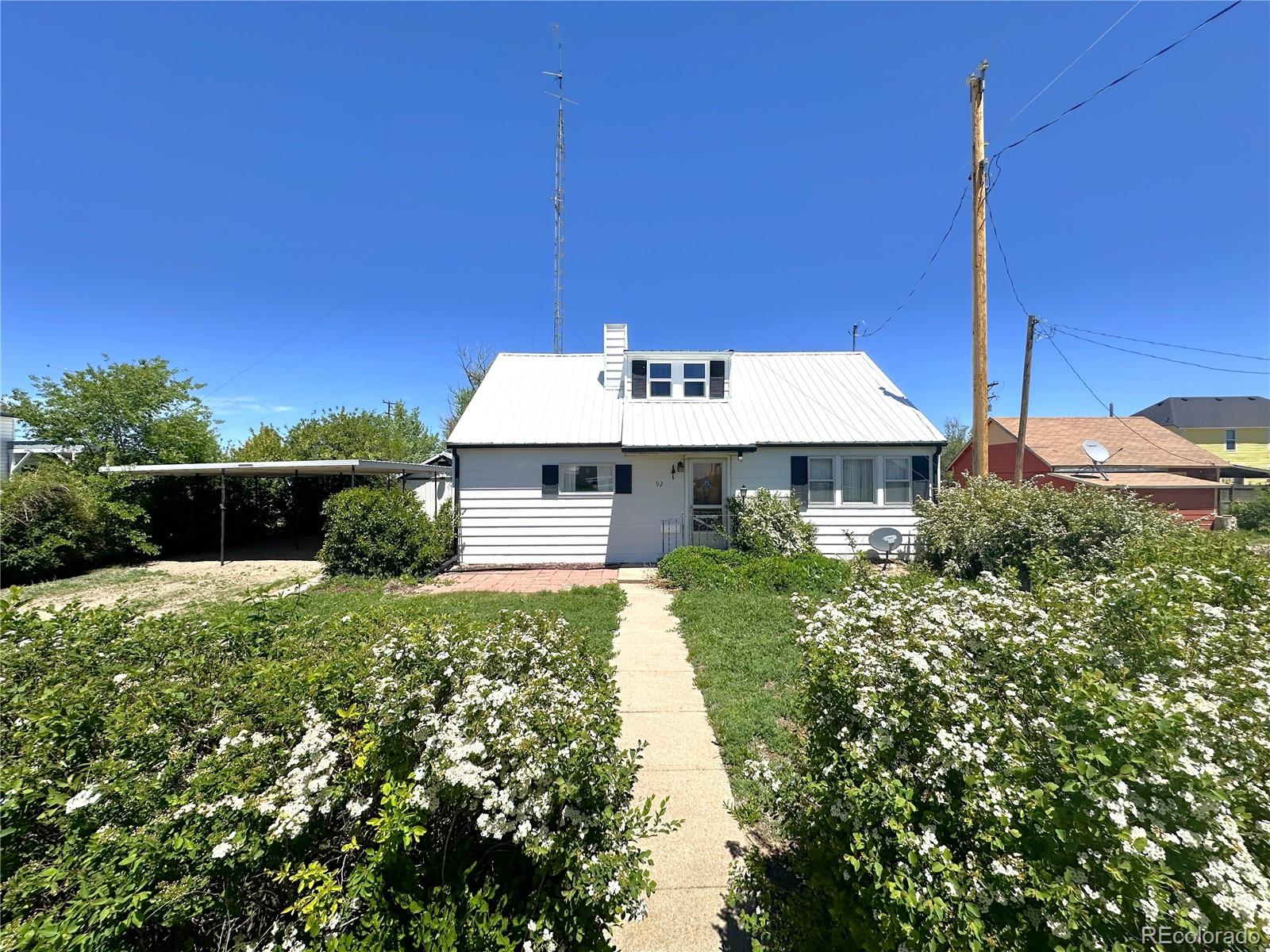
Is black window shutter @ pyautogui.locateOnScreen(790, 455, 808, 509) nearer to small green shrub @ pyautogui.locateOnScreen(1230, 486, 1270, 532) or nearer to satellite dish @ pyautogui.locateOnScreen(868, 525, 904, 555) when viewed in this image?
satellite dish @ pyautogui.locateOnScreen(868, 525, 904, 555)

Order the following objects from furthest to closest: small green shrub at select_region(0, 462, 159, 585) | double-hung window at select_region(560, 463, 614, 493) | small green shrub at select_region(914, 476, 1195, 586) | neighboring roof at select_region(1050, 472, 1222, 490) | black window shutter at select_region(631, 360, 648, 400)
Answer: neighboring roof at select_region(1050, 472, 1222, 490) → black window shutter at select_region(631, 360, 648, 400) → double-hung window at select_region(560, 463, 614, 493) → small green shrub at select_region(0, 462, 159, 585) → small green shrub at select_region(914, 476, 1195, 586)

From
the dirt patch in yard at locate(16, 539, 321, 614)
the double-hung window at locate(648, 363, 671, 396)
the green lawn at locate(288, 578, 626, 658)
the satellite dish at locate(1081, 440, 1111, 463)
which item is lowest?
the dirt patch in yard at locate(16, 539, 321, 614)

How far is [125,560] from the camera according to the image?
1244 cm

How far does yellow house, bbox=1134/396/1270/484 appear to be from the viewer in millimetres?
34438

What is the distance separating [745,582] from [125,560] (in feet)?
53.9

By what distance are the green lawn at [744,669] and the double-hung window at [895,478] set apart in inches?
200

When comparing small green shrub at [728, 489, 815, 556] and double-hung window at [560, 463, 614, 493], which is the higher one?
double-hung window at [560, 463, 614, 493]

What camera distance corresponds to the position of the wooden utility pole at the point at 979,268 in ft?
31.7

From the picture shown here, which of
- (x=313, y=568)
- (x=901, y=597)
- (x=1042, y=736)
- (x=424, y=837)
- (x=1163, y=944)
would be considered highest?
(x=901, y=597)

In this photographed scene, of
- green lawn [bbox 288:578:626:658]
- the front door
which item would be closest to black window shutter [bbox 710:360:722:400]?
the front door

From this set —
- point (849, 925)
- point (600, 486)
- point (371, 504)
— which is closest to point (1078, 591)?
point (849, 925)

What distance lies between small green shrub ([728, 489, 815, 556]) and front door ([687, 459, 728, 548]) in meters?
0.53

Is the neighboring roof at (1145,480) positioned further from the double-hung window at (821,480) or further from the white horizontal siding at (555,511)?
the white horizontal siding at (555,511)

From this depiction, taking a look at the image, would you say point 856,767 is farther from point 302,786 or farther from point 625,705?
point 625,705
